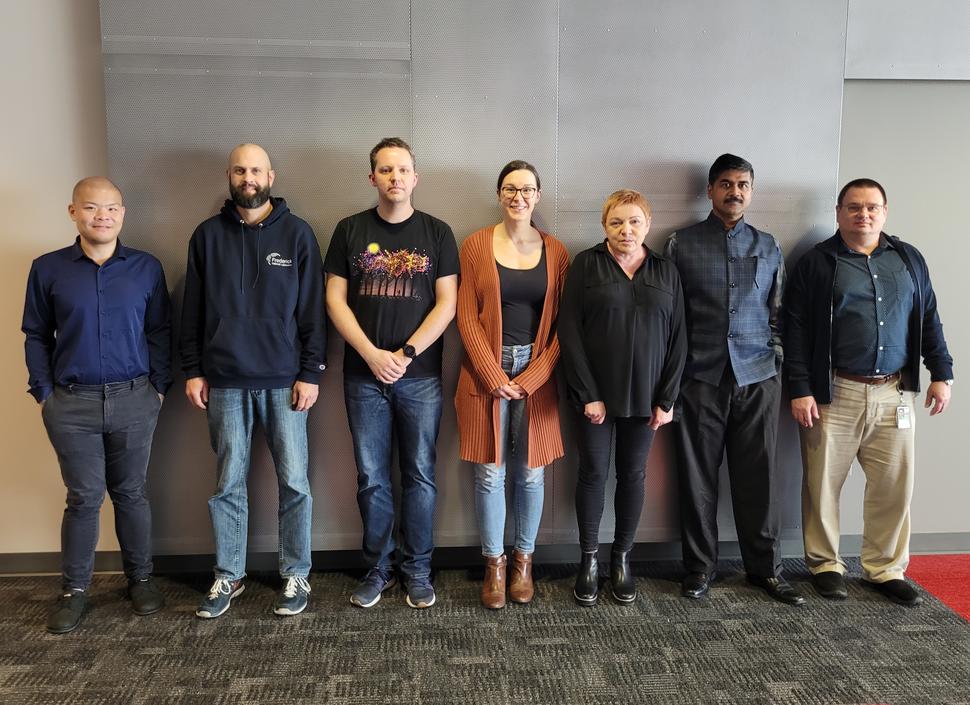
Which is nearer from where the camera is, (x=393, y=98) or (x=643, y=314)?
(x=643, y=314)

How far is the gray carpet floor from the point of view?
2.12 meters

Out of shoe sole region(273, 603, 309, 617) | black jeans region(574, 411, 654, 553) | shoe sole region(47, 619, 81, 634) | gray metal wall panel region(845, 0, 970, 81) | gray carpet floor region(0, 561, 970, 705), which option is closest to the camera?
gray carpet floor region(0, 561, 970, 705)

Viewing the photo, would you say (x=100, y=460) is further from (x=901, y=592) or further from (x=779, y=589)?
(x=901, y=592)

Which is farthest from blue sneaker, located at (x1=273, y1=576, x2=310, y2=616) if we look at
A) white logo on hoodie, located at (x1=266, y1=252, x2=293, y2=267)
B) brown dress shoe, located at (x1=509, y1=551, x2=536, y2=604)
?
white logo on hoodie, located at (x1=266, y1=252, x2=293, y2=267)

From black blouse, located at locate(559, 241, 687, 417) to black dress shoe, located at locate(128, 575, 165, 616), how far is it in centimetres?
185

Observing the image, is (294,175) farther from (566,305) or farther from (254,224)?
(566,305)

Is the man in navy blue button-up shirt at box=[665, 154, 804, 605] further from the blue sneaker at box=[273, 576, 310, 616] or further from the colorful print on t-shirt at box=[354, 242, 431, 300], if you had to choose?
the blue sneaker at box=[273, 576, 310, 616]

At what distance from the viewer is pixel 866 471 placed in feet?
9.58

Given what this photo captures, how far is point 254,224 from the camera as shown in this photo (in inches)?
102

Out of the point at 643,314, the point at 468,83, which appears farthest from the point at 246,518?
the point at 468,83

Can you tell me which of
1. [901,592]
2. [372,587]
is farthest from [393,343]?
[901,592]

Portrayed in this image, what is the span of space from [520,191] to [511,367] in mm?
693

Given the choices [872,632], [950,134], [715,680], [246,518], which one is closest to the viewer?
[715,680]

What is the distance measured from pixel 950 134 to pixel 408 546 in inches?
124
